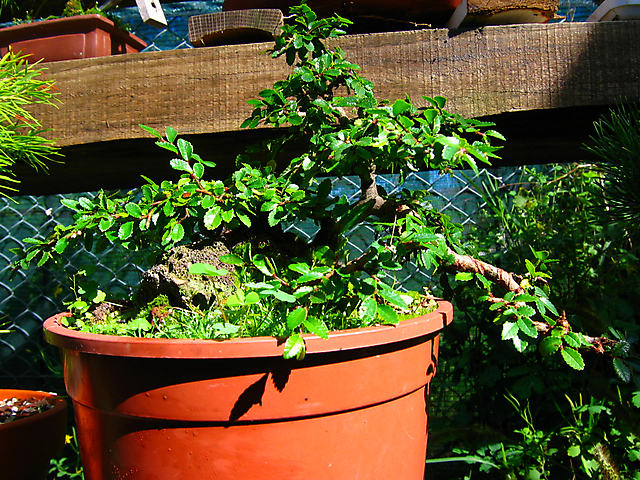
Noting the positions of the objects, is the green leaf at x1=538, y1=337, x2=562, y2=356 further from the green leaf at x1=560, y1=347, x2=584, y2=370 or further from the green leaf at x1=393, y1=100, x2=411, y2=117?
the green leaf at x1=393, y1=100, x2=411, y2=117

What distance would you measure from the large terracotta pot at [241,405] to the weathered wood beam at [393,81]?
0.58 m

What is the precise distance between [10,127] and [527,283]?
119cm

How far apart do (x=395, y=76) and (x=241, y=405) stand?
31.1 inches

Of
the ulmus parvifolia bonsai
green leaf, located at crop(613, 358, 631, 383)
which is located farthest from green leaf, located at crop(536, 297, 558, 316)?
green leaf, located at crop(613, 358, 631, 383)

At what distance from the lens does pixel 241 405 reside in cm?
67

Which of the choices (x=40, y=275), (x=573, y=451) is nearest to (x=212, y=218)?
(x=573, y=451)

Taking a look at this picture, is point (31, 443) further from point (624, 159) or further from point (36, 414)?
point (624, 159)

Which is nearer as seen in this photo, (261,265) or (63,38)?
(261,265)

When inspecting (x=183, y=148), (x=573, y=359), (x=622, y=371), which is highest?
(x=183, y=148)

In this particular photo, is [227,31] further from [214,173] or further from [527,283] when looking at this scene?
[527,283]

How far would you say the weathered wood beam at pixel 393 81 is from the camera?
1.01 m

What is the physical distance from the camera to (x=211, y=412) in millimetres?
670

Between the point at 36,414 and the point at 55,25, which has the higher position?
the point at 55,25

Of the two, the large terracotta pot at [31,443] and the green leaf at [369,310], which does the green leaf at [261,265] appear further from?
the large terracotta pot at [31,443]
